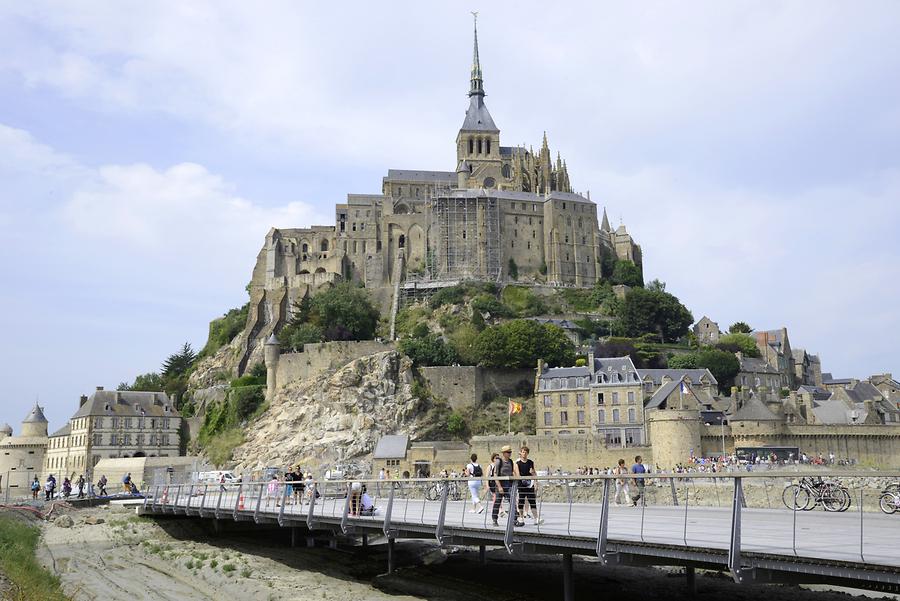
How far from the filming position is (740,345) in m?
64.9

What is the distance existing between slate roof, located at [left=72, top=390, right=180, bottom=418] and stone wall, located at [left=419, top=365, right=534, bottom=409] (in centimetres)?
1795

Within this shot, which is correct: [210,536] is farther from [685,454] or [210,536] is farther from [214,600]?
[685,454]

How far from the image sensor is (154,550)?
82.2 feet

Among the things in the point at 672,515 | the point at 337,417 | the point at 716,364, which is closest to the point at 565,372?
the point at 716,364

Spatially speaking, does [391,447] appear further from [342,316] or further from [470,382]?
[342,316]

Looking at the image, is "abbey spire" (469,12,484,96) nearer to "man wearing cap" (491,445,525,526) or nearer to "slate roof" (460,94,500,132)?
"slate roof" (460,94,500,132)

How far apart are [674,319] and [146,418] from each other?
126 feet

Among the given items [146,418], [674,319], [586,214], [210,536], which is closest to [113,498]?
[210,536]

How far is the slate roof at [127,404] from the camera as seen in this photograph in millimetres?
55406

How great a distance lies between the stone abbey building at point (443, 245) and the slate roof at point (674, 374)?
70.4ft

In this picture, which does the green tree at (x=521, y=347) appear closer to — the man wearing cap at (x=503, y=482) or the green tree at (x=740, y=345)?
the green tree at (x=740, y=345)

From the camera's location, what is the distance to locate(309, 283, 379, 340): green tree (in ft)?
201

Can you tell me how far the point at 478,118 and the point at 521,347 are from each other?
4155 cm

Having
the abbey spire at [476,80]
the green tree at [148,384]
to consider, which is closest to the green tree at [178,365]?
the green tree at [148,384]
